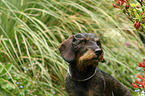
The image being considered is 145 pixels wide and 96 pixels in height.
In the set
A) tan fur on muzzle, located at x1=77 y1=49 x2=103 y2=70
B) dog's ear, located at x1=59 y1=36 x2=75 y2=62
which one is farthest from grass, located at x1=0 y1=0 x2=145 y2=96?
tan fur on muzzle, located at x1=77 y1=49 x2=103 y2=70

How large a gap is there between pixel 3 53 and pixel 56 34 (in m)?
1.03

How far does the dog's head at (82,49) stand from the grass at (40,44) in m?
1.00

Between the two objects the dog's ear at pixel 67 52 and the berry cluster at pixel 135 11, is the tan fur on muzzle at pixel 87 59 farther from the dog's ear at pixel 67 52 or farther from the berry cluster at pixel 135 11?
the berry cluster at pixel 135 11

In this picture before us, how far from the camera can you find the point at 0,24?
3650mm

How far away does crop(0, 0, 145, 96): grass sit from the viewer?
10.6 feet

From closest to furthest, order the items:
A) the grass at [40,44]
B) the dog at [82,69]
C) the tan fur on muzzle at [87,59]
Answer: the tan fur on muzzle at [87,59] < the dog at [82,69] < the grass at [40,44]

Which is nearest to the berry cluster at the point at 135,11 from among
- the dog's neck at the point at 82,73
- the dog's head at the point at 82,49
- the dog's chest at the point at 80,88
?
the dog's head at the point at 82,49

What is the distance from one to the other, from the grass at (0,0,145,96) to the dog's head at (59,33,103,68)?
100 cm

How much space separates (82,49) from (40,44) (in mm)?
1679

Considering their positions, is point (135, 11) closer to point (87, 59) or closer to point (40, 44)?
point (87, 59)

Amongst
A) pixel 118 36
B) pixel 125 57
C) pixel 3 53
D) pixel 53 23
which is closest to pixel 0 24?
pixel 3 53

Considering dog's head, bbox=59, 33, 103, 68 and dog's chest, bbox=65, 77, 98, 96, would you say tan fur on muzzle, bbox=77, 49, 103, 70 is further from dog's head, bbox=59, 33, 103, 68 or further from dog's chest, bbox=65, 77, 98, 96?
dog's chest, bbox=65, 77, 98, 96

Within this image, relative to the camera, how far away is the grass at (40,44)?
10.6 feet

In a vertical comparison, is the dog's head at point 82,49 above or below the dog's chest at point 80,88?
above
